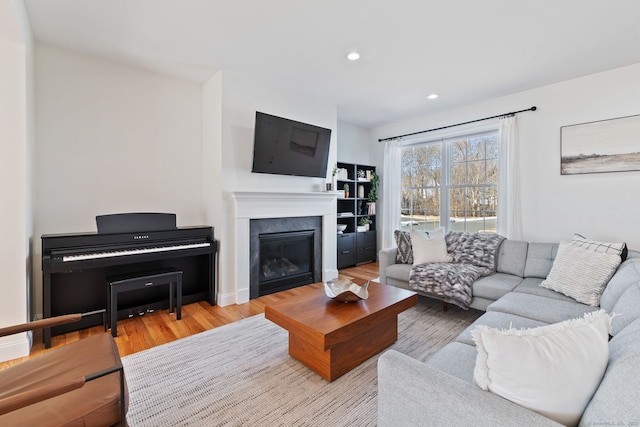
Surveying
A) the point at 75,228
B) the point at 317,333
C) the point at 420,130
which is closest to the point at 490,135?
the point at 420,130

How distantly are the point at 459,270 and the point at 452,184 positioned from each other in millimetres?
2120

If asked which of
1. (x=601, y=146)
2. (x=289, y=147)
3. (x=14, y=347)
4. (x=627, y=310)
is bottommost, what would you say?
(x=14, y=347)

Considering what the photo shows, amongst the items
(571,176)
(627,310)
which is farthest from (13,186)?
(571,176)

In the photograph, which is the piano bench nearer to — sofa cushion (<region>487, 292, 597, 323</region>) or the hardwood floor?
the hardwood floor

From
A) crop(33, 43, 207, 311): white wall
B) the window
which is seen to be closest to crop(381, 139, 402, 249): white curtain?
the window

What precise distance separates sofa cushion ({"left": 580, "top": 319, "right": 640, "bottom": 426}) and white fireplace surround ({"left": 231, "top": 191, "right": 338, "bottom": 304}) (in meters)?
3.05

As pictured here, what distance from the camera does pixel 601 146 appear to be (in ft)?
10.6

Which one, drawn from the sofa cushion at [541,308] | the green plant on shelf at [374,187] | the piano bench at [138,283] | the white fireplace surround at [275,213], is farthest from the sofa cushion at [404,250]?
the piano bench at [138,283]

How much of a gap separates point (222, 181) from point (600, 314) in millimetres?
3137

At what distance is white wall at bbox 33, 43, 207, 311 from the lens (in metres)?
2.75

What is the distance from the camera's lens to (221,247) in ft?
10.8

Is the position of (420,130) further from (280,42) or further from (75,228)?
(75,228)

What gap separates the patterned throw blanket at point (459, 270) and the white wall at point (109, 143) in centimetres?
271

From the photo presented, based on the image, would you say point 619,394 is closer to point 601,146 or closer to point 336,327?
point 336,327
